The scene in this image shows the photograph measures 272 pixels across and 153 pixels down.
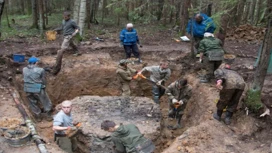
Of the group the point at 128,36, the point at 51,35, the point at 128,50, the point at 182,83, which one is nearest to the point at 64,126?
the point at 182,83

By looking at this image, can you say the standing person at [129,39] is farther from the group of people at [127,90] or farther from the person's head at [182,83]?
the person's head at [182,83]

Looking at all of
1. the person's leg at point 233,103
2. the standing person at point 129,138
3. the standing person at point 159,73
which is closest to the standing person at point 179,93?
the standing person at point 159,73

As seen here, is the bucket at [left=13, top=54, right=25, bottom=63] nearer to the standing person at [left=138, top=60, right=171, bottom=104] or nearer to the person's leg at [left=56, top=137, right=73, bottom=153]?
the standing person at [left=138, top=60, right=171, bottom=104]

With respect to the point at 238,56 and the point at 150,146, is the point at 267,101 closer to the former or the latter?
the point at 150,146

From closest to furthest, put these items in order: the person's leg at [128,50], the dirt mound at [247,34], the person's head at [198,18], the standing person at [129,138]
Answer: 1. the standing person at [129,138]
2. the person's head at [198,18]
3. the person's leg at [128,50]
4. the dirt mound at [247,34]

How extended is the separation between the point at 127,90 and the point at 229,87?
382 cm

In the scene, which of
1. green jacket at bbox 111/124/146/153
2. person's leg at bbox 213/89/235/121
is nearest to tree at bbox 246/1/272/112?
person's leg at bbox 213/89/235/121

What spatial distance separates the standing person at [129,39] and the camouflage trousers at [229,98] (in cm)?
488

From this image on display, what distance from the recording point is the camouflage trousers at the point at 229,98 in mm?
6605

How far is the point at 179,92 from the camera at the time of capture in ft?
25.5

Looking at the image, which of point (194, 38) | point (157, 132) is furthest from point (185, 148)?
point (194, 38)

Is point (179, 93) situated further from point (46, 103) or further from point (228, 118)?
point (46, 103)

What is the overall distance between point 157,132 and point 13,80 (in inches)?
195

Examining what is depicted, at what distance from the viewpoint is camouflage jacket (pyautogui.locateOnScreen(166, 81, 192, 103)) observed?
7586 millimetres
